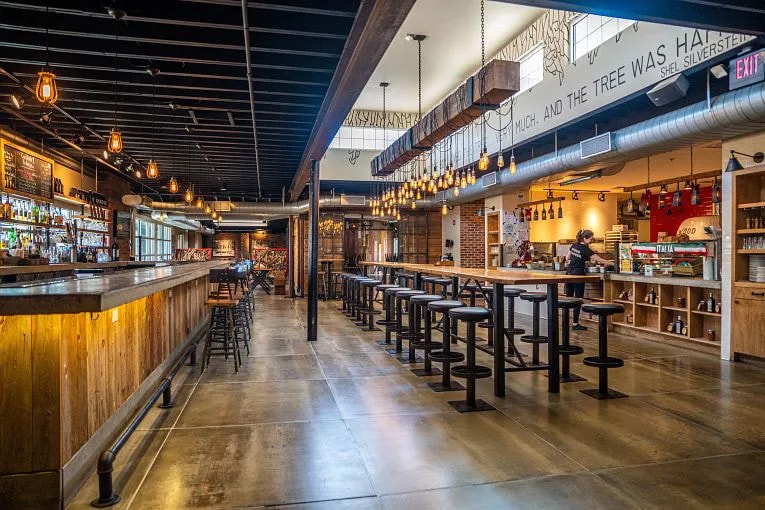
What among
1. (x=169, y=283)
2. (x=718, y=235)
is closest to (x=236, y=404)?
(x=169, y=283)

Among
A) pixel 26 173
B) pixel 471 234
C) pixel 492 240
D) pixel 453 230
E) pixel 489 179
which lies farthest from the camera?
pixel 453 230

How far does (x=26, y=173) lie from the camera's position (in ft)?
25.2

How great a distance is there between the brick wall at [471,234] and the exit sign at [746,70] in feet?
29.6

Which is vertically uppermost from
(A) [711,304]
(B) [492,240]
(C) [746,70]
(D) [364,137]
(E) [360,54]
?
(D) [364,137]

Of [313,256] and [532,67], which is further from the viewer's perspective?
[532,67]

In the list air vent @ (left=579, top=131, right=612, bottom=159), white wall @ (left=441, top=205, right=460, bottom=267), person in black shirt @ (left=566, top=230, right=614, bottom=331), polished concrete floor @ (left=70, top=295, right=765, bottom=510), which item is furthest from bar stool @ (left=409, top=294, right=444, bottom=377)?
white wall @ (left=441, top=205, right=460, bottom=267)

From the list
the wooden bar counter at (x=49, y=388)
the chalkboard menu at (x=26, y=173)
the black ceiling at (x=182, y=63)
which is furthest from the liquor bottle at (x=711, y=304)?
the chalkboard menu at (x=26, y=173)

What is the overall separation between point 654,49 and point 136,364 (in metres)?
6.11

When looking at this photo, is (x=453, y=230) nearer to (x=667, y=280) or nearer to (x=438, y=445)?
(x=667, y=280)

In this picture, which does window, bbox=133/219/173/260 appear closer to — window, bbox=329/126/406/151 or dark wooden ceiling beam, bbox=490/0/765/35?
window, bbox=329/126/406/151

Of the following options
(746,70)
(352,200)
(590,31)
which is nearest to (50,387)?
(746,70)

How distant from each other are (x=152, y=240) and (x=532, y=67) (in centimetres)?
A: 1499

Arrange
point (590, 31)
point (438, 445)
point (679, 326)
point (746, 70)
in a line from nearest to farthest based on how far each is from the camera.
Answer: point (438, 445), point (746, 70), point (590, 31), point (679, 326)

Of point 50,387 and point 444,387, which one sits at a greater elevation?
point 50,387
